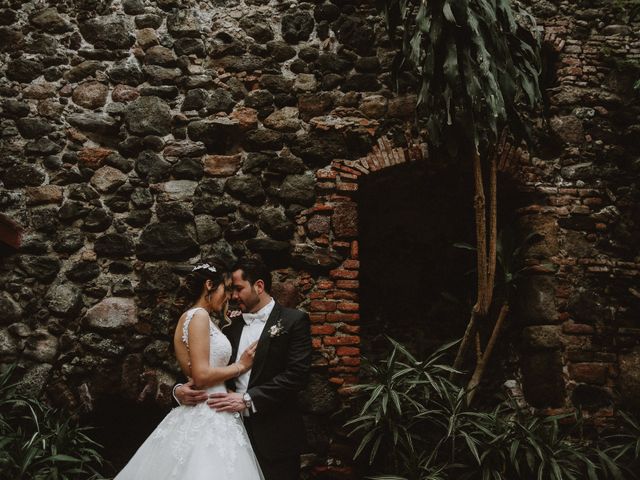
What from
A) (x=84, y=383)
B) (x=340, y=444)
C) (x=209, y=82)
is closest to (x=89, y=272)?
(x=84, y=383)

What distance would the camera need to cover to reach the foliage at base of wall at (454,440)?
10.2 ft

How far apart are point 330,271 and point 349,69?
1.71 m

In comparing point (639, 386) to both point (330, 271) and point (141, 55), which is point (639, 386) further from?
point (141, 55)

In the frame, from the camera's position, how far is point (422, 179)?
4.72 meters

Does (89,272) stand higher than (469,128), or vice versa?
(469,128)

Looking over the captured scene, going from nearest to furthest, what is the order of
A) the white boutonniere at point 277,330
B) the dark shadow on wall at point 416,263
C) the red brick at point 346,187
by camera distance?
the white boutonniere at point 277,330 < the red brick at point 346,187 < the dark shadow on wall at point 416,263

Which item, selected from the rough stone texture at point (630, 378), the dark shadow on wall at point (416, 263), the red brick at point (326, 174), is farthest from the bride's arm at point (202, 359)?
the rough stone texture at point (630, 378)

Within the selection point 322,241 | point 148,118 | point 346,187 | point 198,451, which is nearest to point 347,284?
point 322,241

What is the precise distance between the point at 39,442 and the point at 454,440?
273 centimetres

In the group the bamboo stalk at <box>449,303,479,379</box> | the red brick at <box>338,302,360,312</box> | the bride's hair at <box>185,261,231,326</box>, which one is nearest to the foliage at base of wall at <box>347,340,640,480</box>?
the bamboo stalk at <box>449,303,479,379</box>

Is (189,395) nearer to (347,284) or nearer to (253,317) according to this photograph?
(253,317)

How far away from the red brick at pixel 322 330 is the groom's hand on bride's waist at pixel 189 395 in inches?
44.0

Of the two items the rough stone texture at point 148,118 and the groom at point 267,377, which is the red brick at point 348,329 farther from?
the rough stone texture at point 148,118

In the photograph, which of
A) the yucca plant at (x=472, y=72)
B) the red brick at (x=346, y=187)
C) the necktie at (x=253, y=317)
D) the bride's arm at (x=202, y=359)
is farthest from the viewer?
the red brick at (x=346, y=187)
